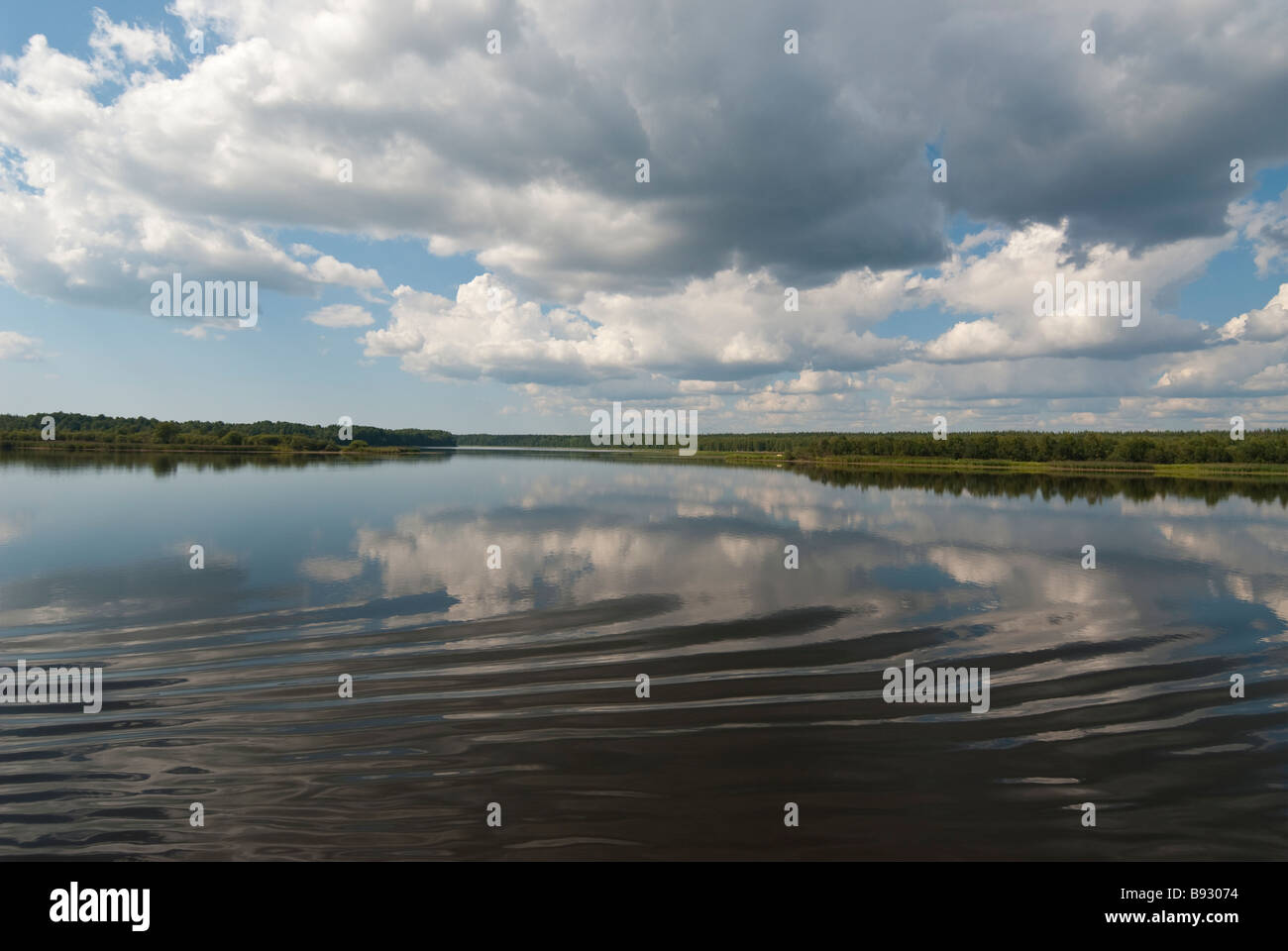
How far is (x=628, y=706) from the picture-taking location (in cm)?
961

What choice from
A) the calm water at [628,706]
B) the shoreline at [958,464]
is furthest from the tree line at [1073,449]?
the calm water at [628,706]

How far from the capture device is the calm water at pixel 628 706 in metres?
6.62

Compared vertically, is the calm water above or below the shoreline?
below

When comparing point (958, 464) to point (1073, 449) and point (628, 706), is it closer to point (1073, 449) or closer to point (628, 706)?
point (1073, 449)

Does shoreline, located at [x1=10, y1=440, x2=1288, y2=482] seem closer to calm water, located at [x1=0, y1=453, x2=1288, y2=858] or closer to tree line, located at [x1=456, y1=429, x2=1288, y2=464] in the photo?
tree line, located at [x1=456, y1=429, x2=1288, y2=464]

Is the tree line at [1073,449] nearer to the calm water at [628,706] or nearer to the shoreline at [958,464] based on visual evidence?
the shoreline at [958,464]

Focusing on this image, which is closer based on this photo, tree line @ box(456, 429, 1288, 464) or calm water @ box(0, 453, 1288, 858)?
calm water @ box(0, 453, 1288, 858)

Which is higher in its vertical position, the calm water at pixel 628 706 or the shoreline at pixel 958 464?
the shoreline at pixel 958 464

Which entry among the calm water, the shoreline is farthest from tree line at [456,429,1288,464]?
the calm water

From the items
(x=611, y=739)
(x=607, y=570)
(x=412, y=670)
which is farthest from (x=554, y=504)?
(x=611, y=739)

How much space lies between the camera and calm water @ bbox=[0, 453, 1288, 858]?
6.62 m

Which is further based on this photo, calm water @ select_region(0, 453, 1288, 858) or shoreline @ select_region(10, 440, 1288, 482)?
shoreline @ select_region(10, 440, 1288, 482)
